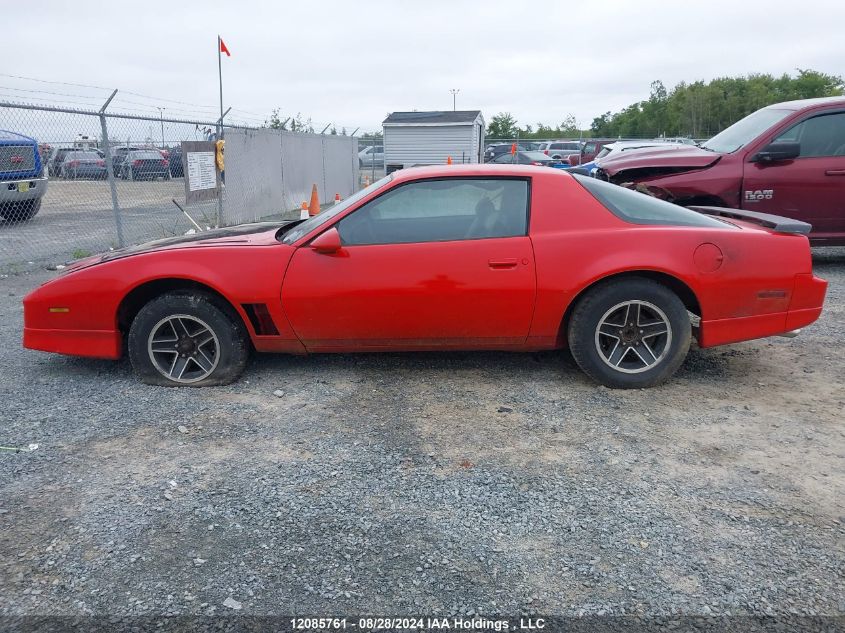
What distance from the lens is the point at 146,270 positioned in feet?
13.3

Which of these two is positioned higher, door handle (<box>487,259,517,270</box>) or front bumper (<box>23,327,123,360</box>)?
door handle (<box>487,259,517,270</box>)

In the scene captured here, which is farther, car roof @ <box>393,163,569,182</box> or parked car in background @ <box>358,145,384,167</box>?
parked car in background @ <box>358,145,384,167</box>

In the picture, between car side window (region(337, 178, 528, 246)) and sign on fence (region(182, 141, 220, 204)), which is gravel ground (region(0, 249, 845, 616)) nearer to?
car side window (region(337, 178, 528, 246))

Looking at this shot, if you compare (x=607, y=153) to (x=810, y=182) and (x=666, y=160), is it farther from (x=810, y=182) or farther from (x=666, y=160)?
(x=810, y=182)

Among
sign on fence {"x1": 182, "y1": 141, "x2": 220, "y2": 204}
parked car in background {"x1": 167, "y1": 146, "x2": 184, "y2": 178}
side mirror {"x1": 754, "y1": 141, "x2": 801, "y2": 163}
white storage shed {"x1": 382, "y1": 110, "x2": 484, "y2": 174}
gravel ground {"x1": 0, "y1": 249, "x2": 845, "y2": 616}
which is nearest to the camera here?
gravel ground {"x1": 0, "y1": 249, "x2": 845, "y2": 616}

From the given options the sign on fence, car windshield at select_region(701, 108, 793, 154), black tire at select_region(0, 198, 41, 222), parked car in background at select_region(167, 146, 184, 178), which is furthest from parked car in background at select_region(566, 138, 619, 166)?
black tire at select_region(0, 198, 41, 222)

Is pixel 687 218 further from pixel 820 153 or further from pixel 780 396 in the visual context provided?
pixel 820 153

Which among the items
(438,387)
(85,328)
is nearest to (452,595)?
(438,387)

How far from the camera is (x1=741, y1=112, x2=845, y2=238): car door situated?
23.3 ft

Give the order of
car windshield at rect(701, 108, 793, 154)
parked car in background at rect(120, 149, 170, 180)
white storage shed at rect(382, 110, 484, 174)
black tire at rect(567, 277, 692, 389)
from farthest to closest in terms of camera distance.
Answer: white storage shed at rect(382, 110, 484, 174) < parked car in background at rect(120, 149, 170, 180) < car windshield at rect(701, 108, 793, 154) < black tire at rect(567, 277, 692, 389)

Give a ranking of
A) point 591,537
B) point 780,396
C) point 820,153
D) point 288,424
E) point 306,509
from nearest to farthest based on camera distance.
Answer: point 591,537 < point 306,509 < point 288,424 < point 780,396 < point 820,153

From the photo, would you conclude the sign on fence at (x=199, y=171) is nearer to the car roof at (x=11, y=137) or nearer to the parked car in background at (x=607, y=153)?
the car roof at (x=11, y=137)

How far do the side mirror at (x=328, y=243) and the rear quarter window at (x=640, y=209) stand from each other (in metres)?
1.56

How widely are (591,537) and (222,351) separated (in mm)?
2487
